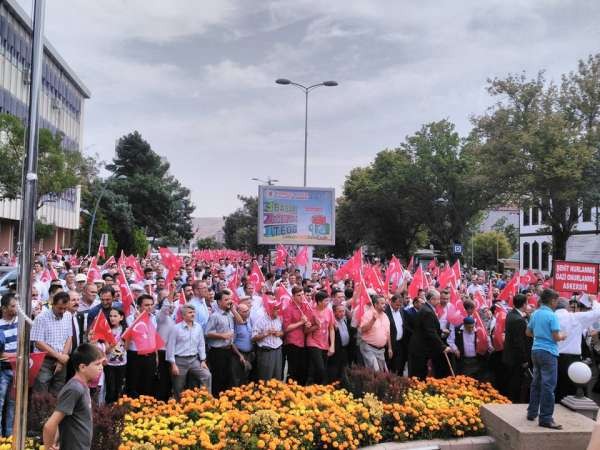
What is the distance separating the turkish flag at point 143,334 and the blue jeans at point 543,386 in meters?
4.60

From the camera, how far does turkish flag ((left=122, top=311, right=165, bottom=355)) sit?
25.3ft

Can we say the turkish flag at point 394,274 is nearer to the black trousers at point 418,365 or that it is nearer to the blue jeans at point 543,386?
the black trousers at point 418,365

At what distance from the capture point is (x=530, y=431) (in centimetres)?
625

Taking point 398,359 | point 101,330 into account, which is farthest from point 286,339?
point 101,330

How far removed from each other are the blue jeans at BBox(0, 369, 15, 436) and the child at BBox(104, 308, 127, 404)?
1.18 m

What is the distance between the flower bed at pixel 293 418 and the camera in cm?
583

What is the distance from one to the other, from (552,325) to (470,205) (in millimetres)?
41875

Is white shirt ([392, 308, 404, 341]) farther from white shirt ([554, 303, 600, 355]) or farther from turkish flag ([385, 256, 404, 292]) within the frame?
turkish flag ([385, 256, 404, 292])

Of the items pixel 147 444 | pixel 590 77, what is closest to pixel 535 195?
pixel 590 77

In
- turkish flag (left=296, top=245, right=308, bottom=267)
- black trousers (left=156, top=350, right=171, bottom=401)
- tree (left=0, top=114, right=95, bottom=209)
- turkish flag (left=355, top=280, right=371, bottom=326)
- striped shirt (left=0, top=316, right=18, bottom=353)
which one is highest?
tree (left=0, top=114, right=95, bottom=209)

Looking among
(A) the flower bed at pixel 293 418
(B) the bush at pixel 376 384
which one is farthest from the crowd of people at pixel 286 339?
(B) the bush at pixel 376 384

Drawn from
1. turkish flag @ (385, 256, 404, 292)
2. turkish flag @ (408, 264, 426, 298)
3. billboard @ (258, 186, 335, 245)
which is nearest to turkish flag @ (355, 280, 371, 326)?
turkish flag @ (408, 264, 426, 298)

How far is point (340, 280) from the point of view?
16.9 metres

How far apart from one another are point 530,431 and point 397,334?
3917 millimetres
